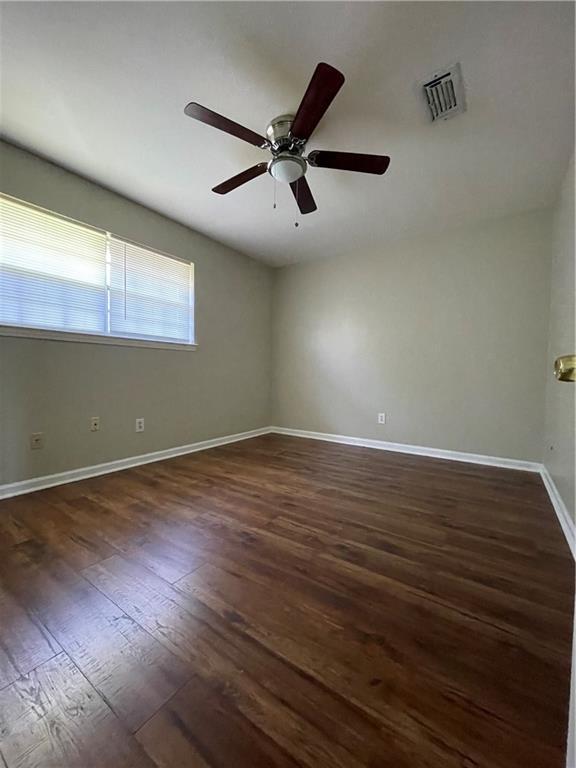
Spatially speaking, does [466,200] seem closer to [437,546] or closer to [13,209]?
[437,546]

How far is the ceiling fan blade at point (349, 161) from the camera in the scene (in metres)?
1.71

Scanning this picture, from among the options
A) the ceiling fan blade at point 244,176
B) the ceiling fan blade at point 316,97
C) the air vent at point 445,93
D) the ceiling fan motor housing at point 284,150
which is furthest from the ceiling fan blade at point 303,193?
the air vent at point 445,93

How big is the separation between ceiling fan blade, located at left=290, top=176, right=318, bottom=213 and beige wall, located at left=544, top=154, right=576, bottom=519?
1.72m

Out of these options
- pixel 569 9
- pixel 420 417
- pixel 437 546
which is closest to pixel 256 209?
pixel 569 9

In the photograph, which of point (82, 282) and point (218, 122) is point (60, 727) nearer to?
point (218, 122)

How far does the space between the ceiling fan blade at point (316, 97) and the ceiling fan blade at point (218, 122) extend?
0.74 ft

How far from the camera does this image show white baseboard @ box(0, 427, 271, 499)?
2.13 metres

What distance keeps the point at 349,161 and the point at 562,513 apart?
254 centimetres

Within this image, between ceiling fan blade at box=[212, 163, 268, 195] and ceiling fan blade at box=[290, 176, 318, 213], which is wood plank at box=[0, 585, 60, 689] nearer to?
ceiling fan blade at box=[212, 163, 268, 195]

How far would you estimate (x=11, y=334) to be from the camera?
2.07 metres

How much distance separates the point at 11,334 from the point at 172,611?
2.16m

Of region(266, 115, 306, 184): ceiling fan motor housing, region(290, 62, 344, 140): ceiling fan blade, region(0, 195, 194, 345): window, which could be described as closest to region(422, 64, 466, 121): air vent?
region(290, 62, 344, 140): ceiling fan blade

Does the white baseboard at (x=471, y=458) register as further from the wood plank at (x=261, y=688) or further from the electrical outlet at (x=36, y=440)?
the electrical outlet at (x=36, y=440)

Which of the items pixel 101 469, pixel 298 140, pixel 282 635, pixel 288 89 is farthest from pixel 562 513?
pixel 101 469
